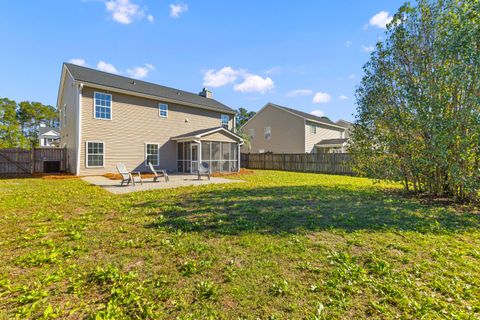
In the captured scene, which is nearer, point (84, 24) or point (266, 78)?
point (84, 24)

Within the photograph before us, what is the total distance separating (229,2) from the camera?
10.5 meters

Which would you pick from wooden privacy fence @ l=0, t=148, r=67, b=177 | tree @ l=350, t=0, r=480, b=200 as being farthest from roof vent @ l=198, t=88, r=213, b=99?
tree @ l=350, t=0, r=480, b=200

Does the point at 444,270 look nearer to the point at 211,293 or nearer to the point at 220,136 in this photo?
the point at 211,293

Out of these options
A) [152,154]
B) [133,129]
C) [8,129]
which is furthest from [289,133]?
[8,129]

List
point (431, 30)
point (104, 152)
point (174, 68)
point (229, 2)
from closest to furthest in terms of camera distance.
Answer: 1. point (431, 30)
2. point (229, 2)
3. point (104, 152)
4. point (174, 68)

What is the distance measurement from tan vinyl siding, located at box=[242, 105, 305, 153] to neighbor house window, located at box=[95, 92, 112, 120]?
16.8 m

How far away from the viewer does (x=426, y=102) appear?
20.7ft

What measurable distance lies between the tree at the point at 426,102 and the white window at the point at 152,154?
13.3 meters

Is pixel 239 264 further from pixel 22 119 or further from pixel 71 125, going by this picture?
pixel 22 119

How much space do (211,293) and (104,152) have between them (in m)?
14.6

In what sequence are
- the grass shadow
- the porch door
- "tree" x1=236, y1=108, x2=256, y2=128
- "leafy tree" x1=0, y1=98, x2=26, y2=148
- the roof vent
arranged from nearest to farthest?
the grass shadow → the porch door → the roof vent → "leafy tree" x1=0, y1=98, x2=26, y2=148 → "tree" x1=236, y1=108, x2=256, y2=128

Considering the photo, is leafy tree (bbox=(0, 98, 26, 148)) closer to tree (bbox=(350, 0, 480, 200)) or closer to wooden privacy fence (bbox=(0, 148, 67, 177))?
wooden privacy fence (bbox=(0, 148, 67, 177))

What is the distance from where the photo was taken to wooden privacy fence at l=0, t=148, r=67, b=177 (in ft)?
46.3

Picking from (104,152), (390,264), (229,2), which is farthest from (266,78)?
(390,264)
